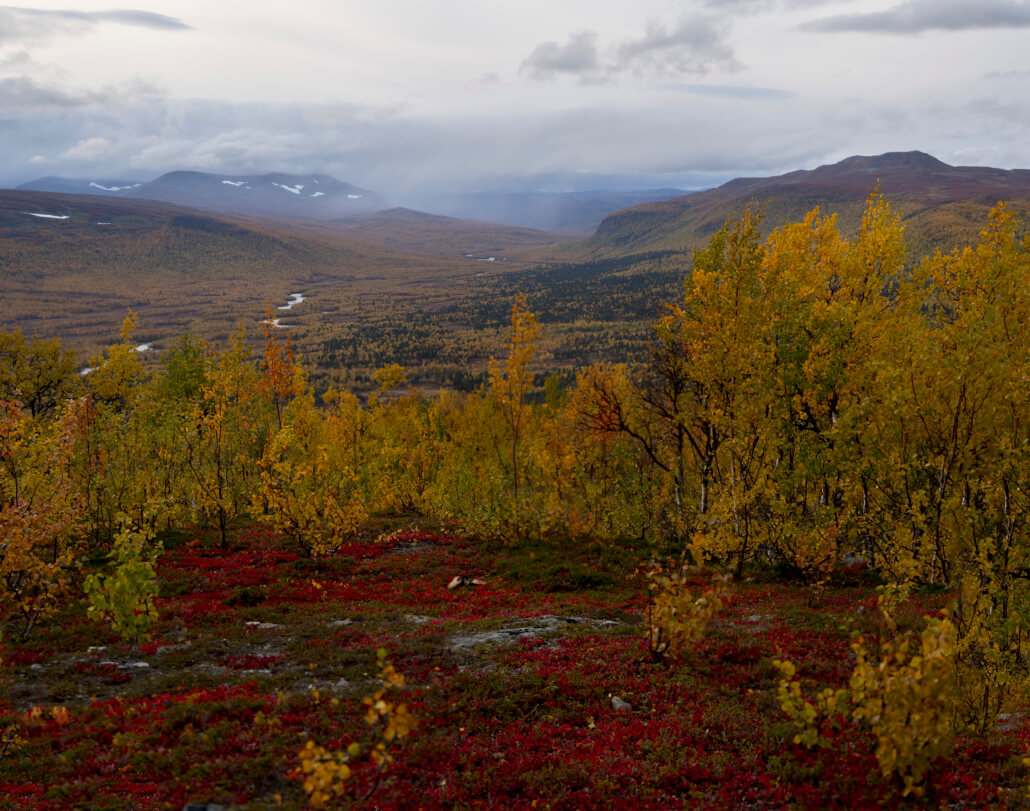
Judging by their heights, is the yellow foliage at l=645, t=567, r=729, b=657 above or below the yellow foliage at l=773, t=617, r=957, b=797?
below

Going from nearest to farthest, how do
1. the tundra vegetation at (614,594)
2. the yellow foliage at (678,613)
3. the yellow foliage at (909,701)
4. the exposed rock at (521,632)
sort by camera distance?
the yellow foliage at (909,701) < the tundra vegetation at (614,594) < the yellow foliage at (678,613) < the exposed rock at (521,632)

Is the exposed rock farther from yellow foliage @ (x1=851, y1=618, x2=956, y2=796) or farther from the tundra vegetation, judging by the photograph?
yellow foliage @ (x1=851, y1=618, x2=956, y2=796)

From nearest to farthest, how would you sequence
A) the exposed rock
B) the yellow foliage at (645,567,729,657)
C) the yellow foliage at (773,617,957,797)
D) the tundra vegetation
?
the yellow foliage at (773,617,957,797) < the tundra vegetation < the yellow foliage at (645,567,729,657) < the exposed rock

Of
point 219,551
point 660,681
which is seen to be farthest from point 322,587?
point 660,681

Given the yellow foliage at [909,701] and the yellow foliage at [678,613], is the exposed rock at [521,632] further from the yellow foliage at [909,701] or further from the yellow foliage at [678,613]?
the yellow foliage at [909,701]

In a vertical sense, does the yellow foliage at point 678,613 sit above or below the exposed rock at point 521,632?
above

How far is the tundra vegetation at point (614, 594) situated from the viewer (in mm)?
8547

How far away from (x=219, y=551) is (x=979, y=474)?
26001 mm

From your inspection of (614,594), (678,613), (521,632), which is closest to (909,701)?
(678,613)

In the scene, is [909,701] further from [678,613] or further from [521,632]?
[521,632]

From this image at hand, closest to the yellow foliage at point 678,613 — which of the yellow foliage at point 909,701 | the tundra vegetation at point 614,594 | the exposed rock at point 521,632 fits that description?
the tundra vegetation at point 614,594

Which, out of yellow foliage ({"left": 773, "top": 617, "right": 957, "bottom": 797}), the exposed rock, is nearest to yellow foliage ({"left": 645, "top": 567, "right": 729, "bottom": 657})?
yellow foliage ({"left": 773, "top": 617, "right": 957, "bottom": 797})

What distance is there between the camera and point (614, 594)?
20047mm

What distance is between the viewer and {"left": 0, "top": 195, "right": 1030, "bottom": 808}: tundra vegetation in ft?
28.0
